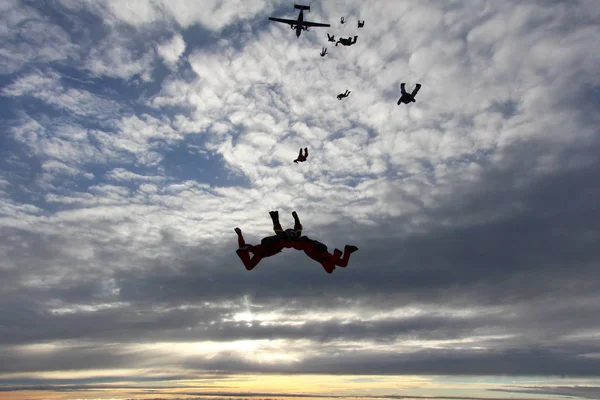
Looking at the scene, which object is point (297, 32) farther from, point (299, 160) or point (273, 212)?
point (273, 212)

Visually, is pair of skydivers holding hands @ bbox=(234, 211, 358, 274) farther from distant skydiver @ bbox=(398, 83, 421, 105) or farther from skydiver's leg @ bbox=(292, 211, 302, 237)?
distant skydiver @ bbox=(398, 83, 421, 105)

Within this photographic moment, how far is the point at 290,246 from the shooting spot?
39812mm

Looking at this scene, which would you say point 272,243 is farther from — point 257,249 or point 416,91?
point 416,91

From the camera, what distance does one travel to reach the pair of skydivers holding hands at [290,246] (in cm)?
3903

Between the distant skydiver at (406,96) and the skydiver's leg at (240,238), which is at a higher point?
the distant skydiver at (406,96)

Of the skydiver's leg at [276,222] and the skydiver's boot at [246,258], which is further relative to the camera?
the skydiver's leg at [276,222]

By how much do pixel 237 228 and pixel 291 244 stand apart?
18.6ft

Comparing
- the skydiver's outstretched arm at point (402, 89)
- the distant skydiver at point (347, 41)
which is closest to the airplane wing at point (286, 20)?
the distant skydiver at point (347, 41)

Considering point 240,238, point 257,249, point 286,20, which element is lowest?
point 257,249

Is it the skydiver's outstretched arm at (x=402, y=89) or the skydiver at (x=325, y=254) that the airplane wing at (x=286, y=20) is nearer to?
the skydiver's outstretched arm at (x=402, y=89)

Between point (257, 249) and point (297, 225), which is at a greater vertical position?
point (297, 225)

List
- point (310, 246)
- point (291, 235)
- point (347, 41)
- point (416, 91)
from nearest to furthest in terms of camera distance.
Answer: point (291, 235) → point (310, 246) → point (416, 91) → point (347, 41)

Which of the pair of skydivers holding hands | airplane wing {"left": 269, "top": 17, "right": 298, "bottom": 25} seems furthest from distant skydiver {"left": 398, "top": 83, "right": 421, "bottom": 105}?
airplane wing {"left": 269, "top": 17, "right": 298, "bottom": 25}

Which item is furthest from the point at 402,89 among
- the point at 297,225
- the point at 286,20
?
the point at 286,20
